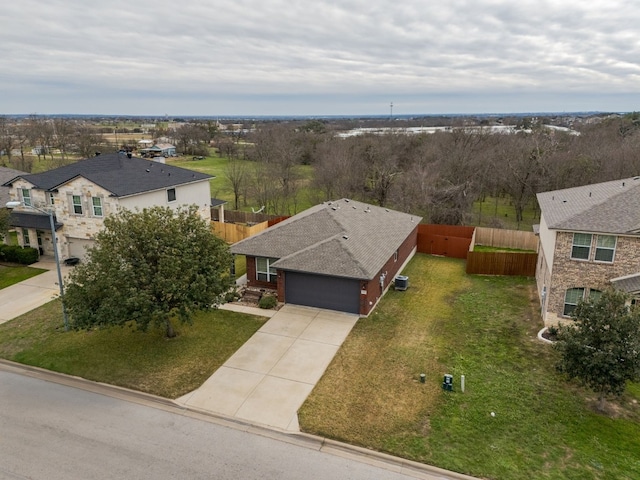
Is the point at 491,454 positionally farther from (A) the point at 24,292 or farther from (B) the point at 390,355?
(A) the point at 24,292

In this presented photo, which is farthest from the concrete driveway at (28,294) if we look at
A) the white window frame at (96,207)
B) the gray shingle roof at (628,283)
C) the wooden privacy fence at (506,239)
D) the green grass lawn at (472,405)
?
the wooden privacy fence at (506,239)

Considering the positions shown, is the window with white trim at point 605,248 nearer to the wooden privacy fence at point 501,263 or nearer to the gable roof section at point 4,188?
the wooden privacy fence at point 501,263

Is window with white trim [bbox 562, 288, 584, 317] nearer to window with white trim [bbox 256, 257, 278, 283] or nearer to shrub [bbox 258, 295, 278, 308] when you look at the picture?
shrub [bbox 258, 295, 278, 308]

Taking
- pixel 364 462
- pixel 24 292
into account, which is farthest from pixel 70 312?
pixel 364 462

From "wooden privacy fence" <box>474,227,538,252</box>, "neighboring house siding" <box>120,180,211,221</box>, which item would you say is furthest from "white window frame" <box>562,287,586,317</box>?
"neighboring house siding" <box>120,180,211,221</box>

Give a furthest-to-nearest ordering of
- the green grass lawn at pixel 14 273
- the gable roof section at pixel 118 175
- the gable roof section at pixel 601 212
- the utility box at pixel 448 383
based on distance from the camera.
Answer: the gable roof section at pixel 118 175 < the green grass lawn at pixel 14 273 < the gable roof section at pixel 601 212 < the utility box at pixel 448 383

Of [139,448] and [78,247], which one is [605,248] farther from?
[78,247]

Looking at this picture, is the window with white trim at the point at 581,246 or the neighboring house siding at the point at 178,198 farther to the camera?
the neighboring house siding at the point at 178,198
